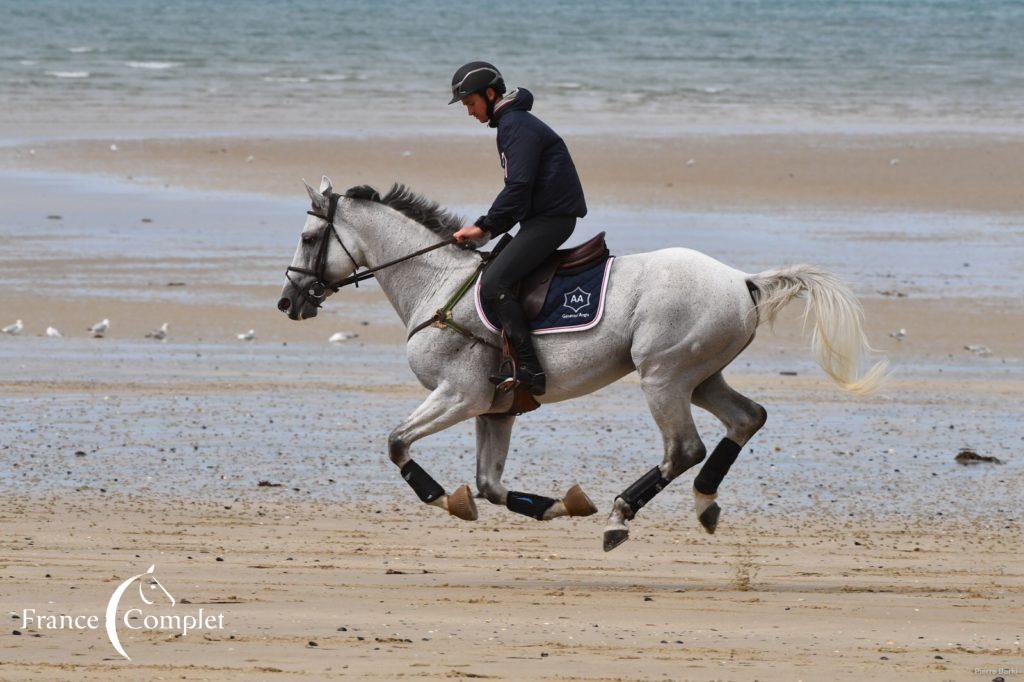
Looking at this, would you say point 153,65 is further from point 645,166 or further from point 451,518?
point 451,518

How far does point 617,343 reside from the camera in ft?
27.9

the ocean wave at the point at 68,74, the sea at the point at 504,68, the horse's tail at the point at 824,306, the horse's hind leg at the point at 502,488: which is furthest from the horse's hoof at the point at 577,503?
the ocean wave at the point at 68,74

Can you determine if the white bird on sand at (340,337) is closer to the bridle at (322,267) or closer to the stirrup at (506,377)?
the bridle at (322,267)

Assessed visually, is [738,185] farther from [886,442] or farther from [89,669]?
[89,669]

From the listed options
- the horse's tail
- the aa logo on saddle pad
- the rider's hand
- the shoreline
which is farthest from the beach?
the rider's hand

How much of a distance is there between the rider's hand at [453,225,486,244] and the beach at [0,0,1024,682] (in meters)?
1.72

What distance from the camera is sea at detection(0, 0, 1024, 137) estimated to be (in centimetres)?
3731

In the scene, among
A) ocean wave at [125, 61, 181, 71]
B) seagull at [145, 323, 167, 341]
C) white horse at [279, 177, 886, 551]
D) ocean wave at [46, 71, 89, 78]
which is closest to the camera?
white horse at [279, 177, 886, 551]

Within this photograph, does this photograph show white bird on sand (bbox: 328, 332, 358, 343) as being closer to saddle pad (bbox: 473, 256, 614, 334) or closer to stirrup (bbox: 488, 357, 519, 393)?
saddle pad (bbox: 473, 256, 614, 334)

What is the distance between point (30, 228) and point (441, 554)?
14054mm

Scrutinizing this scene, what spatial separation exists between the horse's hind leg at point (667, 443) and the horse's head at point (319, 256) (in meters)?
1.85

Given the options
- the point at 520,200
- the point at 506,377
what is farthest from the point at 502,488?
the point at 520,200

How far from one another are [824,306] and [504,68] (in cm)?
4495

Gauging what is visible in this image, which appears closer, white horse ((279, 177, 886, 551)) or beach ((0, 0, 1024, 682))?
beach ((0, 0, 1024, 682))
